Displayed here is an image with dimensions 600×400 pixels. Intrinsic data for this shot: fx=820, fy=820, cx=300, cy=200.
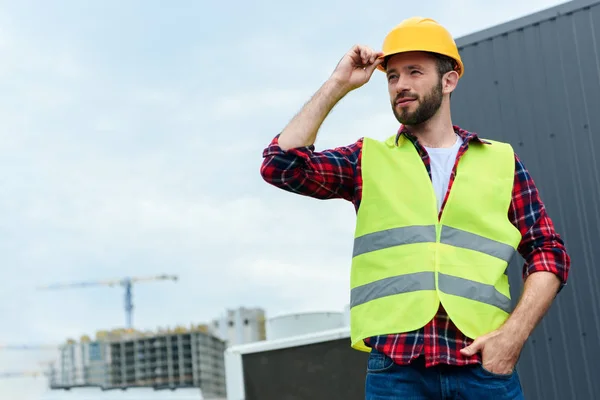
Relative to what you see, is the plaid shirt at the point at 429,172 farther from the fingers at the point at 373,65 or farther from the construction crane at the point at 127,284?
the construction crane at the point at 127,284

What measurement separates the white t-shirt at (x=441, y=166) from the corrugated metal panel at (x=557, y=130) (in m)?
2.81

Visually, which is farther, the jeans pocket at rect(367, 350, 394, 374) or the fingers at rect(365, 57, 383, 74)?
the fingers at rect(365, 57, 383, 74)

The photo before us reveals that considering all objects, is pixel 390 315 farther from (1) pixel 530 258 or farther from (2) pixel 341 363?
(2) pixel 341 363

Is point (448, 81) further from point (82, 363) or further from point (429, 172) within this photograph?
point (82, 363)

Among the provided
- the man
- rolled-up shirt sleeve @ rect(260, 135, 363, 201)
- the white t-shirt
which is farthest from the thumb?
rolled-up shirt sleeve @ rect(260, 135, 363, 201)

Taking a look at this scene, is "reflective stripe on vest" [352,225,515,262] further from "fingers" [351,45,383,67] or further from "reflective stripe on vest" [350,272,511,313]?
"fingers" [351,45,383,67]

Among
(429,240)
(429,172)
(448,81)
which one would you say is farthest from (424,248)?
(448,81)

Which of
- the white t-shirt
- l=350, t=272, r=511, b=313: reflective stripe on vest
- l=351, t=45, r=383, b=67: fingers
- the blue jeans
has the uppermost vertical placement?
l=351, t=45, r=383, b=67: fingers

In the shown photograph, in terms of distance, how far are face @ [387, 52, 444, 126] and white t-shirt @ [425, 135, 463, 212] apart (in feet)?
0.44

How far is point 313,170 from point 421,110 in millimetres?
457

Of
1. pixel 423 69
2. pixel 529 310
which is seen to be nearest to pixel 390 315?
pixel 529 310

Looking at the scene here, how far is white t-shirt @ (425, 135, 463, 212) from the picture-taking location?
2920 millimetres

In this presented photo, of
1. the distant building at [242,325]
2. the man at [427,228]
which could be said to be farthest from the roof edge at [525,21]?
the distant building at [242,325]

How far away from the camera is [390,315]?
270cm
